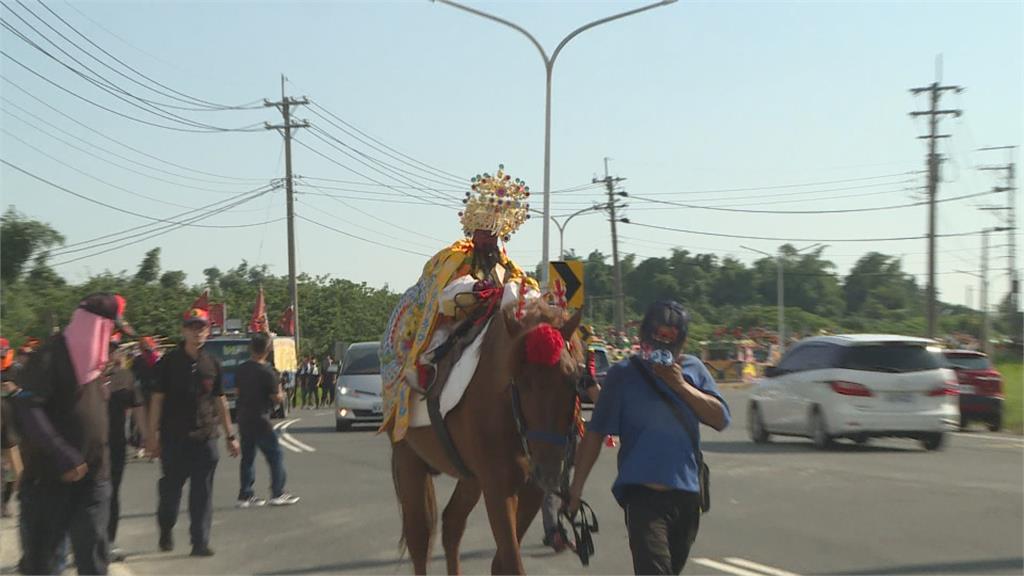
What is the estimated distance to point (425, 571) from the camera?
817 centimetres

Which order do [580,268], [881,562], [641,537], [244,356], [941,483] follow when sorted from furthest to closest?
[244,356]
[580,268]
[941,483]
[881,562]
[641,537]

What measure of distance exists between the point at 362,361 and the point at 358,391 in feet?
2.55

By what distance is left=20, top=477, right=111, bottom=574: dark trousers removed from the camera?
6.94 m

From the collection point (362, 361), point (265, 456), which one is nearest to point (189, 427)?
point (265, 456)

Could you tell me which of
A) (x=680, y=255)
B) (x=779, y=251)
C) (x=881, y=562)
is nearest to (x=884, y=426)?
(x=881, y=562)

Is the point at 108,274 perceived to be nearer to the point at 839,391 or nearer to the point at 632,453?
the point at 839,391

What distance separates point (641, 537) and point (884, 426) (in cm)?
1441

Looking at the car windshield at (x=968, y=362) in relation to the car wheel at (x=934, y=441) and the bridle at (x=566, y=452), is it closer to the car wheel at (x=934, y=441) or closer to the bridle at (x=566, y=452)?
the car wheel at (x=934, y=441)

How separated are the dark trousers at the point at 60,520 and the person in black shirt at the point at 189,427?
335 cm

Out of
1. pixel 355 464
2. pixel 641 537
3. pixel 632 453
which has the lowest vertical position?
pixel 355 464

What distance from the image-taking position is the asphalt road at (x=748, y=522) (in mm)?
9797

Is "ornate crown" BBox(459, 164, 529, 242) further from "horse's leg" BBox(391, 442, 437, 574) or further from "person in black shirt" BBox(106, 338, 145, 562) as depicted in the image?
"person in black shirt" BBox(106, 338, 145, 562)

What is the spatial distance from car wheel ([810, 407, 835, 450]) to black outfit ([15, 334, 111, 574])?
568 inches

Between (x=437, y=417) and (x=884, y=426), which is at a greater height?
(x=437, y=417)
